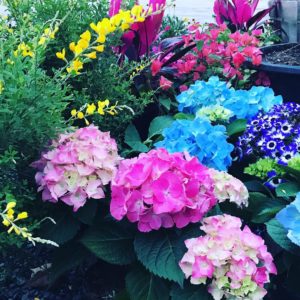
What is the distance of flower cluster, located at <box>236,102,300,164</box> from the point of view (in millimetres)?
2078

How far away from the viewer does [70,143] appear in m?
1.87

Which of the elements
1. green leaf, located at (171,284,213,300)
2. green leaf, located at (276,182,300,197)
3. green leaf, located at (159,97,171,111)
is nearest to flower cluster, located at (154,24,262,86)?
green leaf, located at (159,97,171,111)

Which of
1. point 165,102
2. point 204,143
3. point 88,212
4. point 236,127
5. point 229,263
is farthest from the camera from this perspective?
point 165,102

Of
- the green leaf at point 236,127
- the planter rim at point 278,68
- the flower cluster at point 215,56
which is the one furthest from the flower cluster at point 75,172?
the planter rim at point 278,68

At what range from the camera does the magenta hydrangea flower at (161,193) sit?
1.65 meters

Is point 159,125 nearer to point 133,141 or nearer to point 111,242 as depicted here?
point 133,141

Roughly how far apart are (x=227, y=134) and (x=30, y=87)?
0.90m

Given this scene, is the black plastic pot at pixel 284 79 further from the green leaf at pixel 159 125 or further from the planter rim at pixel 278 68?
the green leaf at pixel 159 125

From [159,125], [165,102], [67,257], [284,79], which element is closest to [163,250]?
[67,257]

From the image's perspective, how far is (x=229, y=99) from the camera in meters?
2.38

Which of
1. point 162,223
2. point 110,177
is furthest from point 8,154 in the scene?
point 162,223

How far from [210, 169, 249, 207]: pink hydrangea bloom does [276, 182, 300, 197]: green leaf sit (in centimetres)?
11

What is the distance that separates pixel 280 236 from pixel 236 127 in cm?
63

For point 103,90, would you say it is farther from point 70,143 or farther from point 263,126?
point 263,126
